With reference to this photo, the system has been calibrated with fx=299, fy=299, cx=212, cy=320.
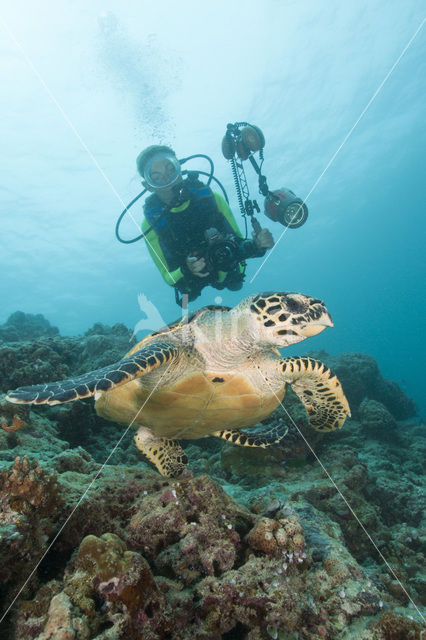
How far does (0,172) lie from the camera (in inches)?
936

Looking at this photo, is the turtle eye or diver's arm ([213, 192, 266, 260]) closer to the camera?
the turtle eye

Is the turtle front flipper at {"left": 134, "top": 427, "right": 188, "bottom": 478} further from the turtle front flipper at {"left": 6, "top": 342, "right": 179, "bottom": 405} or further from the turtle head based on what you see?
the turtle head

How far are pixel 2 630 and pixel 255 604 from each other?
114 centimetres

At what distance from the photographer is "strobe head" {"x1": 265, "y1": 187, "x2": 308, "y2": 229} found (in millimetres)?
6719

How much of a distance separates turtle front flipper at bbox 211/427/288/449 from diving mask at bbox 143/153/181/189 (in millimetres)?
5627

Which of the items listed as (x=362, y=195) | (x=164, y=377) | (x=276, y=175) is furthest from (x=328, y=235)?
(x=164, y=377)

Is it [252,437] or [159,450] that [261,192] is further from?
[159,450]

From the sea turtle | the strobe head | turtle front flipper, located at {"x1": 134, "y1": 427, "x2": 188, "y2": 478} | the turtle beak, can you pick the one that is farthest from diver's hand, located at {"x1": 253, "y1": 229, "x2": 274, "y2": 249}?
turtle front flipper, located at {"x1": 134, "y1": 427, "x2": 188, "y2": 478}

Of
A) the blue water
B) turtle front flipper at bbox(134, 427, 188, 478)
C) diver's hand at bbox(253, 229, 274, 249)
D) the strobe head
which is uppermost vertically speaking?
the blue water

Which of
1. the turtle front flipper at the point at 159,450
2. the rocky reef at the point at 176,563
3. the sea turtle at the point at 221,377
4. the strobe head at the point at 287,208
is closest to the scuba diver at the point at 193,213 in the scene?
the strobe head at the point at 287,208

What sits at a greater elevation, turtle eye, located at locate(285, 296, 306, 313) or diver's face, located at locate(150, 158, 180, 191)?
diver's face, located at locate(150, 158, 180, 191)

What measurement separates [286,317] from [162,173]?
5.80 m

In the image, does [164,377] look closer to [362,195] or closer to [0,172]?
[0,172]

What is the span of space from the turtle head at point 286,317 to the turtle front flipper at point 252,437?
1.75 m
